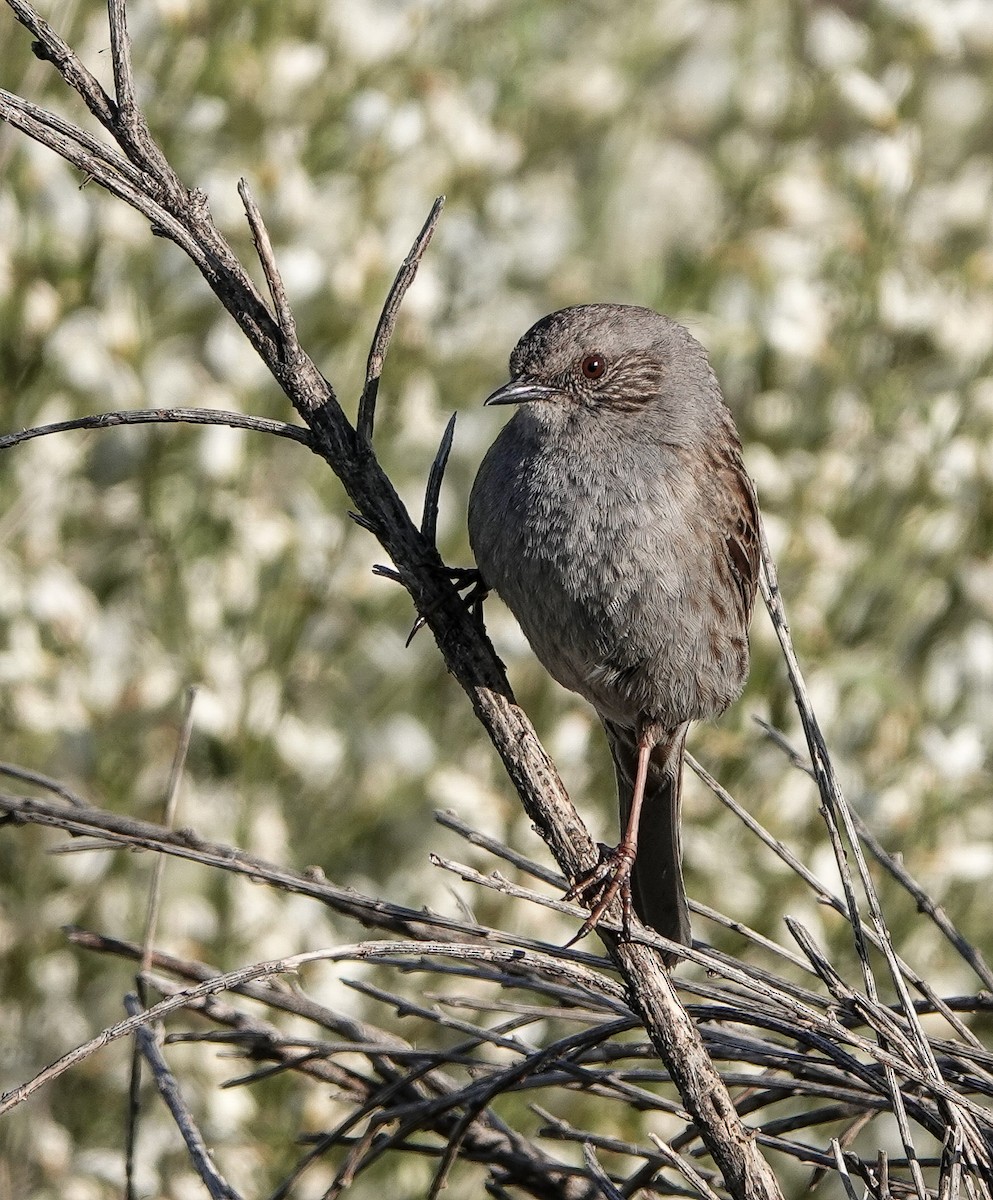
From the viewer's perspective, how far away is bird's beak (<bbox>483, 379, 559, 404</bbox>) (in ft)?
11.8

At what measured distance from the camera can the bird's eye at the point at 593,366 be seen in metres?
3.72

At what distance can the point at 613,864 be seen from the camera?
9.27ft

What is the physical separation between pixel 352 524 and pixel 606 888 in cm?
240

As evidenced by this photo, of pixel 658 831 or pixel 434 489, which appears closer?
pixel 434 489

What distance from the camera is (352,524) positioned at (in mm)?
4961

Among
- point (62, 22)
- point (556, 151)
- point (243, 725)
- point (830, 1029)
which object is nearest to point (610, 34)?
point (556, 151)

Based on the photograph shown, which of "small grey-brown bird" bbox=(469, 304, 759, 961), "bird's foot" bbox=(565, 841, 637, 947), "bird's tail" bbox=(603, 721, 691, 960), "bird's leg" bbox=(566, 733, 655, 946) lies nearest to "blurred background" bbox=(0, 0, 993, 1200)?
"bird's tail" bbox=(603, 721, 691, 960)

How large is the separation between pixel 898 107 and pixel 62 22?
2924 mm

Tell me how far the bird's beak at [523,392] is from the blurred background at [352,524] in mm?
1315

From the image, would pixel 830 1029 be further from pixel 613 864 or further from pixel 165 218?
pixel 165 218

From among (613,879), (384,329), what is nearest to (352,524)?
(613,879)

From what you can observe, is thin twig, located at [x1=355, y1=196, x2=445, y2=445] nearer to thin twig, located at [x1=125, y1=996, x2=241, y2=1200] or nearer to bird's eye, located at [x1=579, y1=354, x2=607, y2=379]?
thin twig, located at [x1=125, y1=996, x2=241, y2=1200]

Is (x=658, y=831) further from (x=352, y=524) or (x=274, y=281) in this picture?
(x=274, y=281)

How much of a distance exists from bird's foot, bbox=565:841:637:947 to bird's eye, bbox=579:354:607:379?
1204 millimetres
